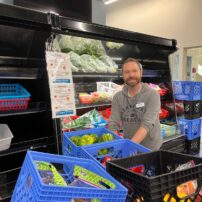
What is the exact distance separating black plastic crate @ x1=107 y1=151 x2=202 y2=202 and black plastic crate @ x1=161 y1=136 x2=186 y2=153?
204 cm

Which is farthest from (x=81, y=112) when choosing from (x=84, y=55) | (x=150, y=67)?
(x=150, y=67)

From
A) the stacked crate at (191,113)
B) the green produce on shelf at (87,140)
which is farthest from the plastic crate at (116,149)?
the stacked crate at (191,113)

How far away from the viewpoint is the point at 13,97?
207cm

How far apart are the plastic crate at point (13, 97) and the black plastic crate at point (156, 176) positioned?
1207 millimetres

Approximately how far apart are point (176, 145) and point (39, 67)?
2303 millimetres

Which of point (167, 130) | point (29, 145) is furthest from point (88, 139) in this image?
point (167, 130)

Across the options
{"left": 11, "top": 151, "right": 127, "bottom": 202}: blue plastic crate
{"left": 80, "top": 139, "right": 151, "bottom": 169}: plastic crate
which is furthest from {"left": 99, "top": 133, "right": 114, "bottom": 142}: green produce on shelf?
{"left": 11, "top": 151, "right": 127, "bottom": 202}: blue plastic crate

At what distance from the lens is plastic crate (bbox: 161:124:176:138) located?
11.4ft

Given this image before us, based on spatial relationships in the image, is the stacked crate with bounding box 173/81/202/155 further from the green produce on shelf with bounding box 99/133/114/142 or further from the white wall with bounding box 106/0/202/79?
the white wall with bounding box 106/0/202/79

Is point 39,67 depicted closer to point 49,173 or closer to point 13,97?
point 13,97

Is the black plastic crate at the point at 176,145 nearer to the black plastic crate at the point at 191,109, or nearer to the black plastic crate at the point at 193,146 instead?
the black plastic crate at the point at 193,146

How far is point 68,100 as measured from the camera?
7.13ft

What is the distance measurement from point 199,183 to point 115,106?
57.5 inches

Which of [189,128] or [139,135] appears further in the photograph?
[189,128]
